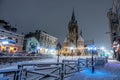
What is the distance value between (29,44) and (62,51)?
31330mm

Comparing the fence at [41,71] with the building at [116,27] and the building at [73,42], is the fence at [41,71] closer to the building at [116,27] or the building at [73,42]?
the building at [116,27]

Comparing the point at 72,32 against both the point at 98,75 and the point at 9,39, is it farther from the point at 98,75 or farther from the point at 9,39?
the point at 98,75

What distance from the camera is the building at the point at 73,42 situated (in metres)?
87.2

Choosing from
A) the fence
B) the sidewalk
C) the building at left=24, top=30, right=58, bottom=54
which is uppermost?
the building at left=24, top=30, right=58, bottom=54

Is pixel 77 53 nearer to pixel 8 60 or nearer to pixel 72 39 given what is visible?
pixel 72 39

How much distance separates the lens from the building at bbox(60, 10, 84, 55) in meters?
87.2

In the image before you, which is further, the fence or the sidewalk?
the sidewalk

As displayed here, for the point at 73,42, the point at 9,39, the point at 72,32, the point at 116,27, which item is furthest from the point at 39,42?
the point at 72,32

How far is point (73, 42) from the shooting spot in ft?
313

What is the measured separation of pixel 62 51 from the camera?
290 ft

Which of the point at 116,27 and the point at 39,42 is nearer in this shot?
the point at 116,27

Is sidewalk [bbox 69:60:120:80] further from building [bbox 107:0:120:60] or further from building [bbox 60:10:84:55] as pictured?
building [bbox 60:10:84:55]

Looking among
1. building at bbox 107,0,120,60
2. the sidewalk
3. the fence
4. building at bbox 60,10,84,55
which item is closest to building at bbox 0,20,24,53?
building at bbox 107,0,120,60

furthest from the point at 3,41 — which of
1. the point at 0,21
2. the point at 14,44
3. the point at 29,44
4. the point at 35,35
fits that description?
the point at 35,35
